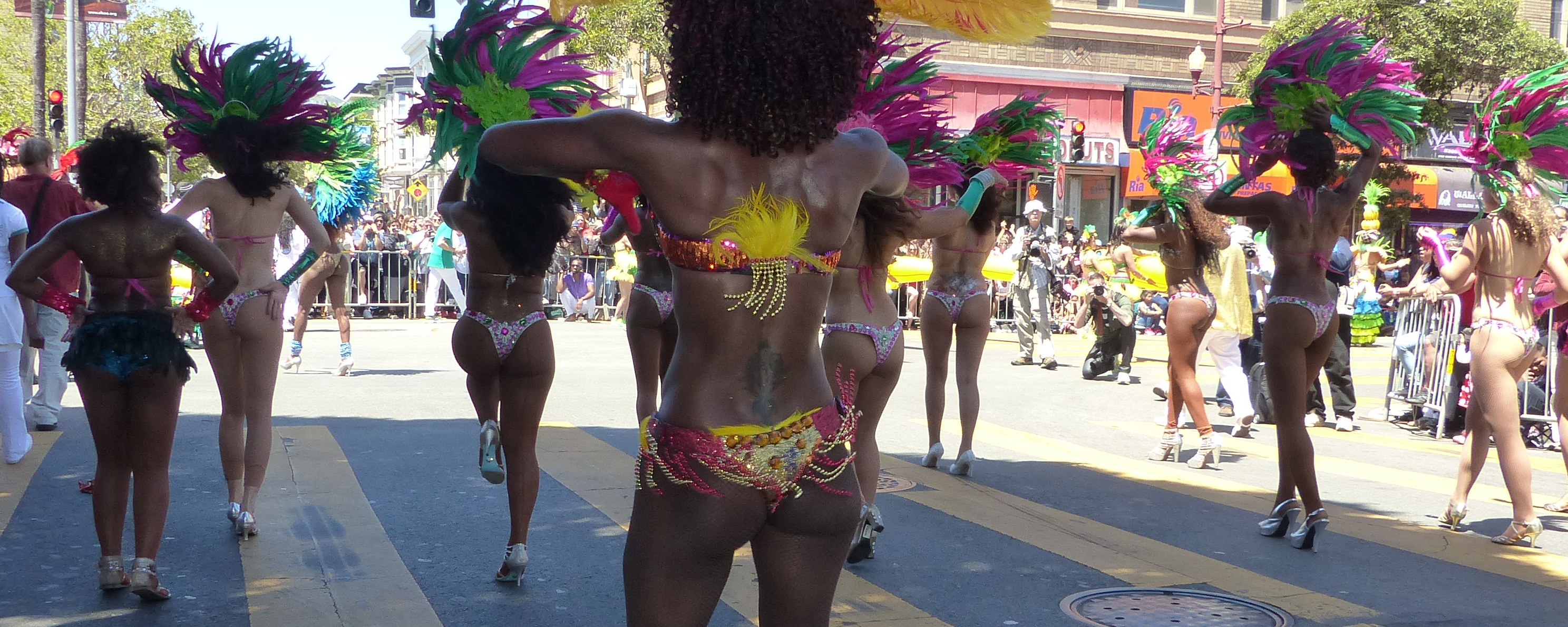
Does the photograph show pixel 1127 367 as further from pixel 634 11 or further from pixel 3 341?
pixel 634 11

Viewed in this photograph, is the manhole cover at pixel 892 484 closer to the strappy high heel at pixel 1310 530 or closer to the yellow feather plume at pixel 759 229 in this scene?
the strappy high heel at pixel 1310 530

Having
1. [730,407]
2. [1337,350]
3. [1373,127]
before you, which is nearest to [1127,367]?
[1337,350]

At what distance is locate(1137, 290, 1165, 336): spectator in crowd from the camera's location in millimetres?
16688

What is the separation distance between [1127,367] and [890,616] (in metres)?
9.89

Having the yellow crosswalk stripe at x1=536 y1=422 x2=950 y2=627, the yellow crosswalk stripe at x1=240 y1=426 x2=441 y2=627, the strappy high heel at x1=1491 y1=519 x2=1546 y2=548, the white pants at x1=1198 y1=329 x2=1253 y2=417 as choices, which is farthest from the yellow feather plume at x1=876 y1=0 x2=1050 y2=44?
the white pants at x1=1198 y1=329 x2=1253 y2=417

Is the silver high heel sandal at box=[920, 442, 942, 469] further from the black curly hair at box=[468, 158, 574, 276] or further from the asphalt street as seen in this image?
the black curly hair at box=[468, 158, 574, 276]

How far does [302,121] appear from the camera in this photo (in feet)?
20.2

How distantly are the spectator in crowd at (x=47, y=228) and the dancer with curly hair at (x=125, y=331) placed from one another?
398cm

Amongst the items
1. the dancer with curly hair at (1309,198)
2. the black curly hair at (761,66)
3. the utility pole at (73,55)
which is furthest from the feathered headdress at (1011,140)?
the utility pole at (73,55)

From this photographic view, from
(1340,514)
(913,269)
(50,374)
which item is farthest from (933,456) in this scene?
(913,269)

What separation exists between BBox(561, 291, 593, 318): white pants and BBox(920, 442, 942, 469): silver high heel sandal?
13332 mm

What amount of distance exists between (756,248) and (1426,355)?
34.0ft

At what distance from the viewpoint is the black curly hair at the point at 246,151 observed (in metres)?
5.93

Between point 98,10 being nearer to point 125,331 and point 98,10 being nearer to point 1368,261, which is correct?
point 1368,261
